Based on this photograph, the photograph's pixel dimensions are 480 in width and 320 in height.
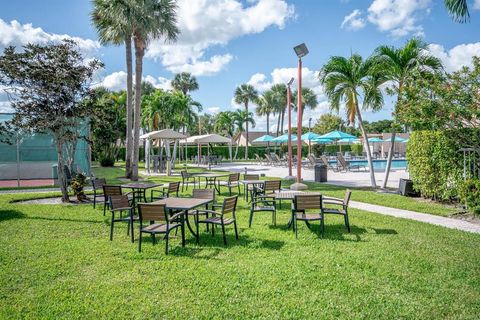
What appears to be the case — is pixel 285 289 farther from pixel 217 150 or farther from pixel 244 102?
pixel 244 102

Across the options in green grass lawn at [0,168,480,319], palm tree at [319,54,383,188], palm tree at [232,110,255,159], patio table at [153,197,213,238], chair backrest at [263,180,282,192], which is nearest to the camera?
green grass lawn at [0,168,480,319]

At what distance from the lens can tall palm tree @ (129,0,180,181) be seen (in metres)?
17.1

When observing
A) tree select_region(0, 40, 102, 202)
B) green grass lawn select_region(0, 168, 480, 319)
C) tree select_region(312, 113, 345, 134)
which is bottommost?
green grass lawn select_region(0, 168, 480, 319)

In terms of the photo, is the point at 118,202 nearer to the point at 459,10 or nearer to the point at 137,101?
the point at 459,10

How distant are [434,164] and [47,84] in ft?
38.1

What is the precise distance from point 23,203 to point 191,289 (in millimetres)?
9644

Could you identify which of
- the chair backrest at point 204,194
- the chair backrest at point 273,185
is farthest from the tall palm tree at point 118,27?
the chair backrest at point 204,194

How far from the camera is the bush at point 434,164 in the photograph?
9742 mm

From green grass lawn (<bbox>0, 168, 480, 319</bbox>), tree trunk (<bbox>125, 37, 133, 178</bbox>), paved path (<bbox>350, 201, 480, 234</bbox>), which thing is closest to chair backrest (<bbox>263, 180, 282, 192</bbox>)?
green grass lawn (<bbox>0, 168, 480, 319</bbox>)

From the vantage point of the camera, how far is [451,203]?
10430 mm

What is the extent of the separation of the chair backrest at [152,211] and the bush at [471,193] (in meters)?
6.95

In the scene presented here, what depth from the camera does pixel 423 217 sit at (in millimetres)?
8711

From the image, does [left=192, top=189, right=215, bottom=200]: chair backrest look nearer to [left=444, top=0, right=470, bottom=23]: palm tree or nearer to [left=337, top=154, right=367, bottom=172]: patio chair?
[left=444, top=0, right=470, bottom=23]: palm tree

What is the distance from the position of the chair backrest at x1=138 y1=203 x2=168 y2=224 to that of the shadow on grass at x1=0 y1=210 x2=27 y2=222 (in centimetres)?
512
